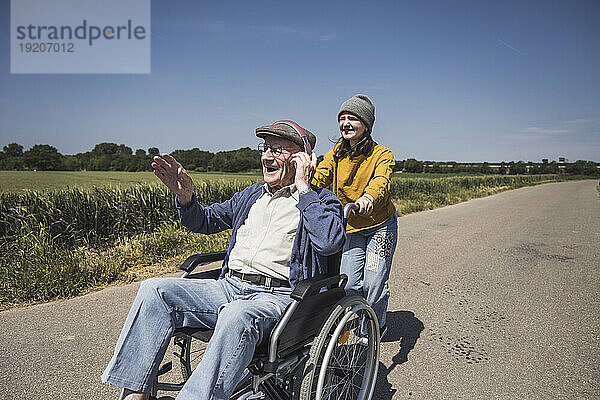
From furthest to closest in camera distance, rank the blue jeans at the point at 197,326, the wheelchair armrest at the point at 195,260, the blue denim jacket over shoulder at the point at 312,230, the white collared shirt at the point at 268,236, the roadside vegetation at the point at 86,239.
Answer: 1. the roadside vegetation at the point at 86,239
2. the wheelchair armrest at the point at 195,260
3. the white collared shirt at the point at 268,236
4. the blue denim jacket over shoulder at the point at 312,230
5. the blue jeans at the point at 197,326

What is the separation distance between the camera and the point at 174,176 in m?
2.44

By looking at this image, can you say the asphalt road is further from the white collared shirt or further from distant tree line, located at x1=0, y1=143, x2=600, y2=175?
distant tree line, located at x1=0, y1=143, x2=600, y2=175

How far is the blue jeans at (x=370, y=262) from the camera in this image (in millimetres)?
3055

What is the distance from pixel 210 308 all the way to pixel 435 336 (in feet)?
7.53

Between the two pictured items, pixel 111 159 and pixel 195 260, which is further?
pixel 111 159

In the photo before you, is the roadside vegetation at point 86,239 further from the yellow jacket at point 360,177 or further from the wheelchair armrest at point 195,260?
the yellow jacket at point 360,177

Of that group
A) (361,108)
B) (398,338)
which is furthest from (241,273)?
(398,338)

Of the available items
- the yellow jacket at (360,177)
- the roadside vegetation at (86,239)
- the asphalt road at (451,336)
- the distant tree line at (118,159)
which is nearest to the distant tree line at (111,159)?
the distant tree line at (118,159)

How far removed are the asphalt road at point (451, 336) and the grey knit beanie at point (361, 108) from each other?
1733mm

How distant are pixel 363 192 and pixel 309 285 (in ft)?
3.93

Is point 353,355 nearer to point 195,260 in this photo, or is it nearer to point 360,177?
point 195,260

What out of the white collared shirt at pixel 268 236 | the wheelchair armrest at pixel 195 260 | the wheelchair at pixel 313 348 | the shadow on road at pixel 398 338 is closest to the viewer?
the wheelchair at pixel 313 348

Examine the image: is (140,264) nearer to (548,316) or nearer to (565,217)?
(548,316)

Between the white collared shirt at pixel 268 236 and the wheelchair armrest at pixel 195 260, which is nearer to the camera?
the white collared shirt at pixel 268 236
